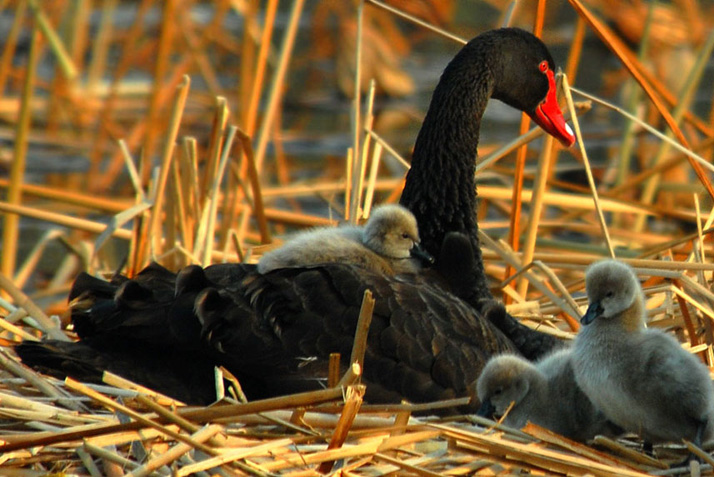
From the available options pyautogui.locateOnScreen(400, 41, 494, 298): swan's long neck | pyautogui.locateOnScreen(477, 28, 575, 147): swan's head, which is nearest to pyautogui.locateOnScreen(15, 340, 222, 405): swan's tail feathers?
pyautogui.locateOnScreen(400, 41, 494, 298): swan's long neck

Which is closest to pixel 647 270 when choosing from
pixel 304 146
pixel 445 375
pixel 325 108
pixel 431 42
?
pixel 445 375

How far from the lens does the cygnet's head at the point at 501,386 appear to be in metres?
2.85

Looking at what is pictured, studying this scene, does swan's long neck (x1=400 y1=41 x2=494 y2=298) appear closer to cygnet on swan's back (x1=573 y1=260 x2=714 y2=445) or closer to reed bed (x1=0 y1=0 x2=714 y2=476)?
reed bed (x1=0 y1=0 x2=714 y2=476)

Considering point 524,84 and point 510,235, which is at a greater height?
point 524,84

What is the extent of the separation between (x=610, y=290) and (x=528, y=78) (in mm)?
1456

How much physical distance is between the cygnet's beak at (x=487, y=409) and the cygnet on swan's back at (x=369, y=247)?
64cm

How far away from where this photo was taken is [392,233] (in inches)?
135

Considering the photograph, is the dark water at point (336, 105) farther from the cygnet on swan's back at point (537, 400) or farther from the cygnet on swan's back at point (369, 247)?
the cygnet on swan's back at point (537, 400)

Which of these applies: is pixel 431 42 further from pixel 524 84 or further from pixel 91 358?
pixel 91 358

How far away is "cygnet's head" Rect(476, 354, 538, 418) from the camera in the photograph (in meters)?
2.85

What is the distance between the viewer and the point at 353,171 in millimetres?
4254

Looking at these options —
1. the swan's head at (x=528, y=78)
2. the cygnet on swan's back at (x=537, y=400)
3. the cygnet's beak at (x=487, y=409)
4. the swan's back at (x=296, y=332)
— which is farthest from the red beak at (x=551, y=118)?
the cygnet's beak at (x=487, y=409)

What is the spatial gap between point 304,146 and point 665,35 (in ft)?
14.0

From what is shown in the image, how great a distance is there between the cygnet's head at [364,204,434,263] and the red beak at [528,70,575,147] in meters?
0.82
